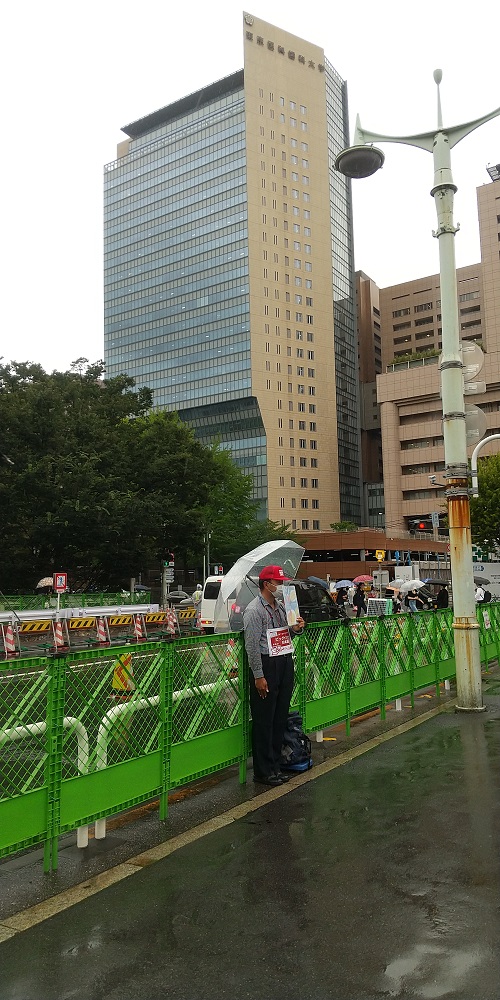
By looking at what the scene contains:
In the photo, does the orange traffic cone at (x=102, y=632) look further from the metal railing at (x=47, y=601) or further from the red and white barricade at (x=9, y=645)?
the metal railing at (x=47, y=601)

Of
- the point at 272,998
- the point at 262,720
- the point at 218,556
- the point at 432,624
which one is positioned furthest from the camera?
the point at 218,556

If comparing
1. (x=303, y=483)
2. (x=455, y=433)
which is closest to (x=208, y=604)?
(x=455, y=433)

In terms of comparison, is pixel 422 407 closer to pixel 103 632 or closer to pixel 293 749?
pixel 103 632

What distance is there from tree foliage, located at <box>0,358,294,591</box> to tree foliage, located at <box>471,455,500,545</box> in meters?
16.4

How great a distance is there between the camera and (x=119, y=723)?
16.8 feet

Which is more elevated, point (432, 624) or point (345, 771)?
point (432, 624)

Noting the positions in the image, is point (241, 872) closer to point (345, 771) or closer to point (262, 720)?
point (262, 720)

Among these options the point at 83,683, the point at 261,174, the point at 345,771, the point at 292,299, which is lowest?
the point at 345,771

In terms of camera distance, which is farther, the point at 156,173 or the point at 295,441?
the point at 156,173

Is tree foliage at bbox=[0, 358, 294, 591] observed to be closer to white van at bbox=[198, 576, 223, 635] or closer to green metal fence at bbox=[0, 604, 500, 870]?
white van at bbox=[198, 576, 223, 635]

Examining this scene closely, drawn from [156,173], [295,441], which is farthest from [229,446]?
[156,173]

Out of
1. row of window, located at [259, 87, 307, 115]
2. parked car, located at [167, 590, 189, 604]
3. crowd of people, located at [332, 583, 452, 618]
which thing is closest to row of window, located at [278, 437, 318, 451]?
row of window, located at [259, 87, 307, 115]

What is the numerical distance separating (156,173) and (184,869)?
454 ft

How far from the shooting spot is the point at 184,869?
4.59 metres
